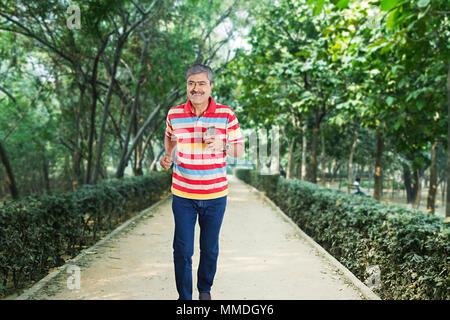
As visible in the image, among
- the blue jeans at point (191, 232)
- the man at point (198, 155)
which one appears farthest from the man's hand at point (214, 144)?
the blue jeans at point (191, 232)

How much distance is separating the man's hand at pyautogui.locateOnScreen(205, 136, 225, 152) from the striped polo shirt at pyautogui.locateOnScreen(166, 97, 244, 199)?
0.27ft

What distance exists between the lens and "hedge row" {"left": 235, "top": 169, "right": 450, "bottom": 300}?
3.89 m

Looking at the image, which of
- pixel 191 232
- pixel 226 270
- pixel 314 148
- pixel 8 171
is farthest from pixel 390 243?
pixel 314 148

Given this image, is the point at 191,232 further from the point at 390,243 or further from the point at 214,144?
the point at 390,243

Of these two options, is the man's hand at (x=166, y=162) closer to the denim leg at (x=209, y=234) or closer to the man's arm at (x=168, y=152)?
the man's arm at (x=168, y=152)

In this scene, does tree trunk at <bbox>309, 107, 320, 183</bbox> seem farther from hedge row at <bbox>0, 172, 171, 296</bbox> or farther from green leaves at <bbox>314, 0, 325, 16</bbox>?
green leaves at <bbox>314, 0, 325, 16</bbox>

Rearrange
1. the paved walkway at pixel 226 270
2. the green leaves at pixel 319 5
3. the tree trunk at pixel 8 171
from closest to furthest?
the green leaves at pixel 319 5 → the paved walkway at pixel 226 270 → the tree trunk at pixel 8 171

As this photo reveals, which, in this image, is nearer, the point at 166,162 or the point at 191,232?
the point at 166,162

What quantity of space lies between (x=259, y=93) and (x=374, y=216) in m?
5.75

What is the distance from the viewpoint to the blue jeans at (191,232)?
9.84ft

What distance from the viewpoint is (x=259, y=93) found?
1043 cm

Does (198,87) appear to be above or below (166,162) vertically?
above

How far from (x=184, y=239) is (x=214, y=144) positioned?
0.79 meters

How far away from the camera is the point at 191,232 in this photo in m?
3.06
